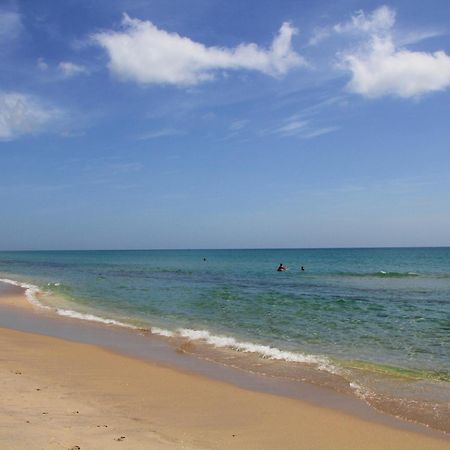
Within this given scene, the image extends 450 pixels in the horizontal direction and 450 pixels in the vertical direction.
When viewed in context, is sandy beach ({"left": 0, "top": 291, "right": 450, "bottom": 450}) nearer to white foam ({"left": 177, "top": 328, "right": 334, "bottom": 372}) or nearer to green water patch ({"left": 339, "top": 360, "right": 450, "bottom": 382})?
white foam ({"left": 177, "top": 328, "right": 334, "bottom": 372})

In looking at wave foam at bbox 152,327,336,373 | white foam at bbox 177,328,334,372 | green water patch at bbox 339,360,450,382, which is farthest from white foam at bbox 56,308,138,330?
green water patch at bbox 339,360,450,382

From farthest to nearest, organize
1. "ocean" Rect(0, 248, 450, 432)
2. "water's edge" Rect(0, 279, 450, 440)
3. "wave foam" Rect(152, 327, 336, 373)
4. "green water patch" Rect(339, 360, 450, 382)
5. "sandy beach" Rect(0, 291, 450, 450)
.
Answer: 1. "wave foam" Rect(152, 327, 336, 373)
2. "green water patch" Rect(339, 360, 450, 382)
3. "ocean" Rect(0, 248, 450, 432)
4. "water's edge" Rect(0, 279, 450, 440)
5. "sandy beach" Rect(0, 291, 450, 450)

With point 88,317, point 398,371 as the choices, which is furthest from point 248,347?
point 88,317

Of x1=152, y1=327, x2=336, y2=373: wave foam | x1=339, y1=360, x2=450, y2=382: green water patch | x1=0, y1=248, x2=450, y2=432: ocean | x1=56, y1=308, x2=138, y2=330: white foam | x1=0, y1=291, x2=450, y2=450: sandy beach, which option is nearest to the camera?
x1=0, y1=291, x2=450, y2=450: sandy beach

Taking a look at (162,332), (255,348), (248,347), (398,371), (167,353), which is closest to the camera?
(398,371)

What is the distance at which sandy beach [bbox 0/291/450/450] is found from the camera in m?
5.75

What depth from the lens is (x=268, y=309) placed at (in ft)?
68.6

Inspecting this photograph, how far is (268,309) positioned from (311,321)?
357cm

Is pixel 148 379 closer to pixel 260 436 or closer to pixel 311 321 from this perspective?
pixel 260 436

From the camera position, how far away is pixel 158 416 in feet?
22.9

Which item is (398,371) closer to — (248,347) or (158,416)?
(248,347)

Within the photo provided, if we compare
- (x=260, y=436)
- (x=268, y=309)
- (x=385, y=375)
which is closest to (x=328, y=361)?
(x=385, y=375)

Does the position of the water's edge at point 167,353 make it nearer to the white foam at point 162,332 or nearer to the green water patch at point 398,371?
the white foam at point 162,332

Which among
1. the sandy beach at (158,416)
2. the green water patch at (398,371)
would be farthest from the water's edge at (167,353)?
the green water patch at (398,371)
